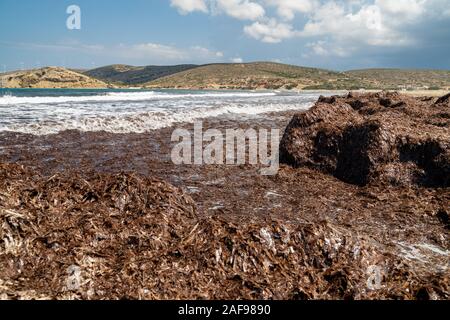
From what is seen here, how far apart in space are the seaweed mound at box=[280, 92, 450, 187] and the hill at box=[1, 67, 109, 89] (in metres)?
133

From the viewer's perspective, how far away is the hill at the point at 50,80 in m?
131

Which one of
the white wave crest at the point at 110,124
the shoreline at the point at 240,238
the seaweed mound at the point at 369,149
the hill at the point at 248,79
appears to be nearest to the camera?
the shoreline at the point at 240,238

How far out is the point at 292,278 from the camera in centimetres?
470

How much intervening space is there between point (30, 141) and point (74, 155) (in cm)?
364

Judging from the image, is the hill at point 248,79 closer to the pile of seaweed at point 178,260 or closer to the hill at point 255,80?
the hill at point 255,80

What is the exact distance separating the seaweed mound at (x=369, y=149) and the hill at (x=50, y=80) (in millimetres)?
132621

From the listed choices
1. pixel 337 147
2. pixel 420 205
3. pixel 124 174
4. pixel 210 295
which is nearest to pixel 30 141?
pixel 124 174

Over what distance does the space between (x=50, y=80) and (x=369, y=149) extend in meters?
149

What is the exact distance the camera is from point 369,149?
32.3ft

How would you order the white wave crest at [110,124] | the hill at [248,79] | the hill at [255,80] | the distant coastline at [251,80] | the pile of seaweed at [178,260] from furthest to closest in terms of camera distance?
the hill at [248,79] → the hill at [255,80] → the distant coastline at [251,80] → the white wave crest at [110,124] → the pile of seaweed at [178,260]

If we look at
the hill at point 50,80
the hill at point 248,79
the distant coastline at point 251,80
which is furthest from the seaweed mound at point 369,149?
the hill at point 50,80

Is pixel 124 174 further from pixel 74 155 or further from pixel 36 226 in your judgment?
pixel 74 155
